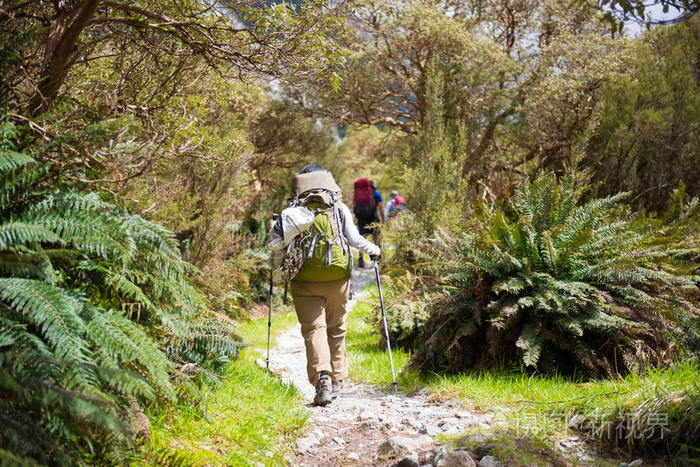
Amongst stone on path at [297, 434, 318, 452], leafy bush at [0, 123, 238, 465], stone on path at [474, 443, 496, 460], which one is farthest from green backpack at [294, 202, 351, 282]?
stone on path at [474, 443, 496, 460]

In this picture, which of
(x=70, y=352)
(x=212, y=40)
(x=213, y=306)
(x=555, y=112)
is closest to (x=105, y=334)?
(x=70, y=352)

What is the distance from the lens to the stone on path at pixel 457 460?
301 cm

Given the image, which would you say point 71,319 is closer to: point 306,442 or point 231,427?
point 231,427

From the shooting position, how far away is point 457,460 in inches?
120

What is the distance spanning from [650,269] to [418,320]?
2.64m

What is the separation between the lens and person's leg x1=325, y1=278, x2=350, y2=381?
5004mm

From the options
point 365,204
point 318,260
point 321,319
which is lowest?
point 321,319

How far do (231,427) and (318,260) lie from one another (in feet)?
5.94

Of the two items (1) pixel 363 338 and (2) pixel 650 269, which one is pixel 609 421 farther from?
(1) pixel 363 338

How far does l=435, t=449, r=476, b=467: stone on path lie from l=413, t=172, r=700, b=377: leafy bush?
1.44 meters

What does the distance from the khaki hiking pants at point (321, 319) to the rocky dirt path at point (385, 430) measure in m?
0.34

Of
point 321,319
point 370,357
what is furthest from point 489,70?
point 321,319

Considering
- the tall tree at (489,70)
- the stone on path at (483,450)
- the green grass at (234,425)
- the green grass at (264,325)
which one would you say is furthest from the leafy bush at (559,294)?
the tall tree at (489,70)

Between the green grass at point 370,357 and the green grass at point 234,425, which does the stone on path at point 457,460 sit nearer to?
the green grass at point 234,425
